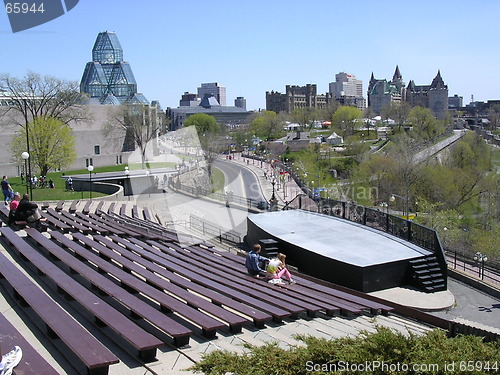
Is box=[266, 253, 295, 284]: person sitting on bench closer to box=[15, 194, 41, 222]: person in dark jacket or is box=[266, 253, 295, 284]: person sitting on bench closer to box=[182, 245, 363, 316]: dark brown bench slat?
box=[182, 245, 363, 316]: dark brown bench slat

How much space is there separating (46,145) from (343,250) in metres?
34.7

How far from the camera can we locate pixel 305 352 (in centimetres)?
644

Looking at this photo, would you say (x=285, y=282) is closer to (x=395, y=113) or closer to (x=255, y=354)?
(x=255, y=354)

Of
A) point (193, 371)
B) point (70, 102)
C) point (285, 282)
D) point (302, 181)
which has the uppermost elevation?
point (70, 102)

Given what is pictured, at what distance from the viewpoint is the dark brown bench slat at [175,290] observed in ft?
26.5

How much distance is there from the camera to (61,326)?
22.2 ft

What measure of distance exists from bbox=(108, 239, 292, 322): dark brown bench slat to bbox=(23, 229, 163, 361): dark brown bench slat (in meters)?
2.72

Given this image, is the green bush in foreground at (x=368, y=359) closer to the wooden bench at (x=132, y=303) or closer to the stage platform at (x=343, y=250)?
the wooden bench at (x=132, y=303)

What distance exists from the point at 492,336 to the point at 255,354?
4.22m

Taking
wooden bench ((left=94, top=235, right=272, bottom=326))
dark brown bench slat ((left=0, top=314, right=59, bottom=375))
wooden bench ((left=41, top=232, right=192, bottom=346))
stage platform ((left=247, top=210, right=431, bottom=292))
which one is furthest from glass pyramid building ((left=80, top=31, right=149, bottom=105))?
dark brown bench slat ((left=0, top=314, right=59, bottom=375))

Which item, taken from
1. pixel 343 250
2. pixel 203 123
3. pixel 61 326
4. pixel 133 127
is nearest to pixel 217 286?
pixel 61 326

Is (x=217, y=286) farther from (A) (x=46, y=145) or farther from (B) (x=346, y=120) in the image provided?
(B) (x=346, y=120)

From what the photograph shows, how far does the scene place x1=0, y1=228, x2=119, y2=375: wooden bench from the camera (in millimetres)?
5812

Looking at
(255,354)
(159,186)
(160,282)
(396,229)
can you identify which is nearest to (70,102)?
(159,186)
